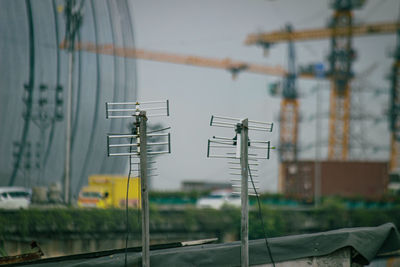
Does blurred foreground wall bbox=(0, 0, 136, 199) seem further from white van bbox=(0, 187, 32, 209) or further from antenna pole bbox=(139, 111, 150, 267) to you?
antenna pole bbox=(139, 111, 150, 267)

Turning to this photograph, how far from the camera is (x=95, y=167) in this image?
25.5 m

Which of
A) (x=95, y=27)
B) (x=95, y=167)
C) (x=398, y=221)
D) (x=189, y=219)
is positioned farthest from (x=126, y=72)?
(x=398, y=221)

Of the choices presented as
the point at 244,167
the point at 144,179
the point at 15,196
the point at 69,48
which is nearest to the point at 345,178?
the point at 15,196

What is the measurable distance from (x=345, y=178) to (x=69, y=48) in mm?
30233

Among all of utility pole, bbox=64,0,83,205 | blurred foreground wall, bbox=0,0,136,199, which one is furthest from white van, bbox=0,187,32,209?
blurred foreground wall, bbox=0,0,136,199

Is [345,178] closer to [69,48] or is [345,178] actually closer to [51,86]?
[69,48]

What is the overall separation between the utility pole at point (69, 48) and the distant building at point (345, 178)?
25.1 metres

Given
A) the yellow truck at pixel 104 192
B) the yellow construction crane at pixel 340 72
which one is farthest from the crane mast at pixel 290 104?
the yellow truck at pixel 104 192

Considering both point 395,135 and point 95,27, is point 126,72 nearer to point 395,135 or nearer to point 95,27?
point 95,27

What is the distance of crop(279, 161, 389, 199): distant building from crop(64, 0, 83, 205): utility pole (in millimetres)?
25136

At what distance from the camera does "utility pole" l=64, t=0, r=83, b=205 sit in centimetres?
2480

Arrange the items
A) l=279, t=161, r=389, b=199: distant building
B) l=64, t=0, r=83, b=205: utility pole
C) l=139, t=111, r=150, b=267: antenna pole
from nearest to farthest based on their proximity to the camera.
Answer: l=139, t=111, r=150, b=267: antenna pole → l=64, t=0, r=83, b=205: utility pole → l=279, t=161, r=389, b=199: distant building

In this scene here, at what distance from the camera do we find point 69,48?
82.4 feet

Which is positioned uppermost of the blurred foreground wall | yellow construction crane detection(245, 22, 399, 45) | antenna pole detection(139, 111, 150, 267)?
yellow construction crane detection(245, 22, 399, 45)
